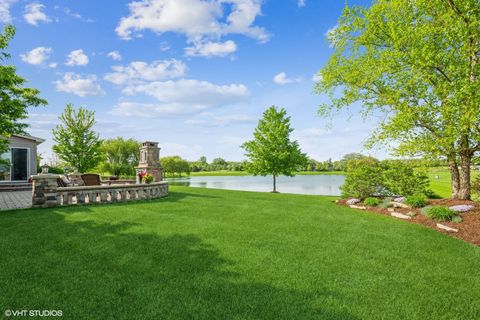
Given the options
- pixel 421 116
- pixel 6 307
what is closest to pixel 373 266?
pixel 6 307

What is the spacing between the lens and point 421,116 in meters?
11.8

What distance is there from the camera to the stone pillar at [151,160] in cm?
2078

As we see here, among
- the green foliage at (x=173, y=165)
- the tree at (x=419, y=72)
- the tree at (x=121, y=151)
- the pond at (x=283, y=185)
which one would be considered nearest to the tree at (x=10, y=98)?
the tree at (x=419, y=72)

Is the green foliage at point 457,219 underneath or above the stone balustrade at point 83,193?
underneath

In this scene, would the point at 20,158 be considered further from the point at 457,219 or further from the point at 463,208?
the point at 463,208

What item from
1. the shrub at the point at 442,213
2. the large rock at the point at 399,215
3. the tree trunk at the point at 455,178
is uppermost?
the tree trunk at the point at 455,178

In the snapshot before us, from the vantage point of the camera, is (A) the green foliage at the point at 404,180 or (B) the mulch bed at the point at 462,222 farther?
(A) the green foliage at the point at 404,180

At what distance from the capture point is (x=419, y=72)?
1121 cm

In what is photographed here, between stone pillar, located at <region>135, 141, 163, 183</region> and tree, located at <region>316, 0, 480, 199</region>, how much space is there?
533 inches

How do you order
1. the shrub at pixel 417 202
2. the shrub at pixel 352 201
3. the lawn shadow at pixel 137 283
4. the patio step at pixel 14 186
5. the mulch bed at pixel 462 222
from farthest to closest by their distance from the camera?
the patio step at pixel 14 186 → the shrub at pixel 352 201 → the shrub at pixel 417 202 → the mulch bed at pixel 462 222 → the lawn shadow at pixel 137 283

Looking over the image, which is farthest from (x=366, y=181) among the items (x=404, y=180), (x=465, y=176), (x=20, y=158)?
(x=20, y=158)

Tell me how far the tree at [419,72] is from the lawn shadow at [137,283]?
371 inches

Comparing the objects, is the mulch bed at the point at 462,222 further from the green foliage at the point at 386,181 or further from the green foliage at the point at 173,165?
the green foliage at the point at 173,165

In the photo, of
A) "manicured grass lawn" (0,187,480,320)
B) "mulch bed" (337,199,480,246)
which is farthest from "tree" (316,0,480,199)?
"manicured grass lawn" (0,187,480,320)
